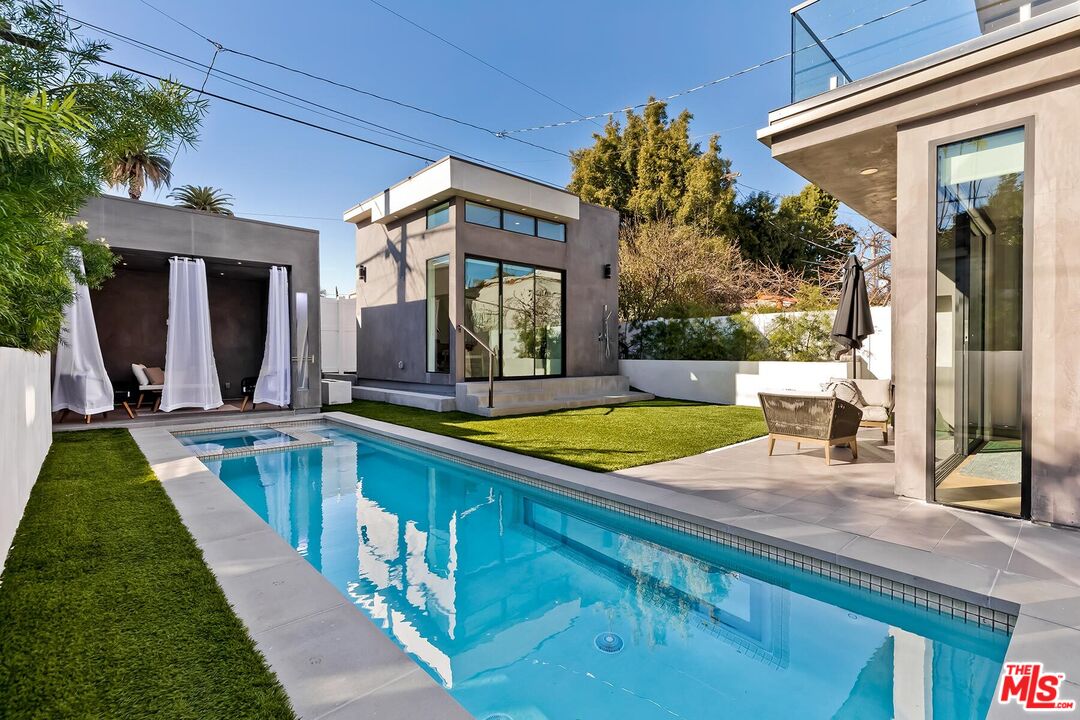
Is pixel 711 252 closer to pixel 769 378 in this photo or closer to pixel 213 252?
pixel 769 378

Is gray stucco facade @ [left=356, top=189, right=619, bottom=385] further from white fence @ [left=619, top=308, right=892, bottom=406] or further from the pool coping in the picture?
the pool coping

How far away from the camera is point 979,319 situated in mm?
4648

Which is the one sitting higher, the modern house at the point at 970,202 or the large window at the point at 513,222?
the large window at the point at 513,222

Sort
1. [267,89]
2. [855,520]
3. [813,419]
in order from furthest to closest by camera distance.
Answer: [267,89]
[813,419]
[855,520]

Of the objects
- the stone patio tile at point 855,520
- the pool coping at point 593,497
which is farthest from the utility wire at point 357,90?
the stone patio tile at point 855,520

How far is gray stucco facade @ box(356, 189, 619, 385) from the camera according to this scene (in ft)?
35.0

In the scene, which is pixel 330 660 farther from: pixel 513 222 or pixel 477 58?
pixel 477 58

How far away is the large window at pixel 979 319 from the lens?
388 centimetres

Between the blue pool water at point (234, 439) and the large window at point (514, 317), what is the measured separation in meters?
4.03

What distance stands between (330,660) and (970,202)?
18.5ft

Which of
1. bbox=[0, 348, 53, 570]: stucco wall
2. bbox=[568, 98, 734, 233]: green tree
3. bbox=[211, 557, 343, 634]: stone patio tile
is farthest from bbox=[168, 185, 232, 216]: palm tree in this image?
bbox=[211, 557, 343, 634]: stone patio tile

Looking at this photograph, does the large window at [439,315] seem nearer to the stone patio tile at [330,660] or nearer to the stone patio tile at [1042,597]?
the stone patio tile at [330,660]

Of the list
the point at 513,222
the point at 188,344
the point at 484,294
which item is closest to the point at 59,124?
the point at 188,344

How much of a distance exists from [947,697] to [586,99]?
1564cm
